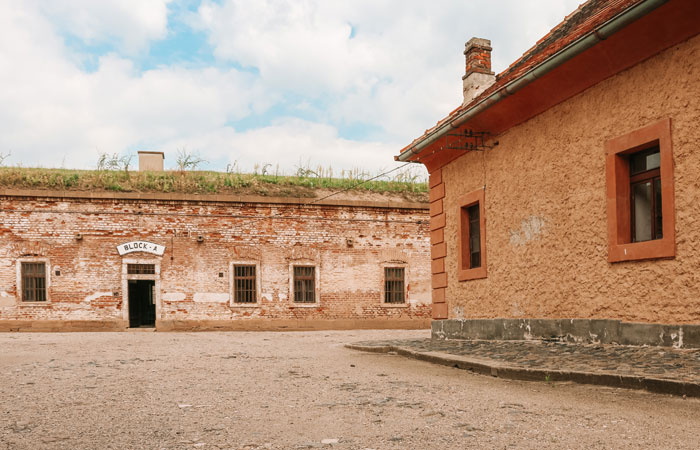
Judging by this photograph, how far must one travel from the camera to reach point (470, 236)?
12.5 m

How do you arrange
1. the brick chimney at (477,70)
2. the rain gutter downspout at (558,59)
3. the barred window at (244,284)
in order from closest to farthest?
1. the rain gutter downspout at (558,59)
2. the brick chimney at (477,70)
3. the barred window at (244,284)

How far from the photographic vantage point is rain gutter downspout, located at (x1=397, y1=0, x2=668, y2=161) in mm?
7055

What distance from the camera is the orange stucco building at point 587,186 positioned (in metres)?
7.36

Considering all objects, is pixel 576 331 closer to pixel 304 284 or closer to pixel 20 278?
pixel 304 284

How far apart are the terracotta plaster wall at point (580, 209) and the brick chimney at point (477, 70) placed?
2251mm

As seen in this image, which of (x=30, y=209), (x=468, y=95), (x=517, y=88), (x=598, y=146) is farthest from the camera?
(x=30, y=209)

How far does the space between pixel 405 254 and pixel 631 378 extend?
17.1m

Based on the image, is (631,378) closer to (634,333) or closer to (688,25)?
(634,333)

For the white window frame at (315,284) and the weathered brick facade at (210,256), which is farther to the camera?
the white window frame at (315,284)

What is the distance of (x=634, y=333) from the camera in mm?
7898

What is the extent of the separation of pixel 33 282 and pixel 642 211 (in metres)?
18.7

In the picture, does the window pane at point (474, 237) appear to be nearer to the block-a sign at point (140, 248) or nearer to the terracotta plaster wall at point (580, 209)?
the terracotta plaster wall at point (580, 209)

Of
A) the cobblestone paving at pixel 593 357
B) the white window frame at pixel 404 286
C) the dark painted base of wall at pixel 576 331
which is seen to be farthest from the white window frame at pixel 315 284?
the cobblestone paving at pixel 593 357

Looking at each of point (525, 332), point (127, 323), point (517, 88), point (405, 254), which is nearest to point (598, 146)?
point (517, 88)
